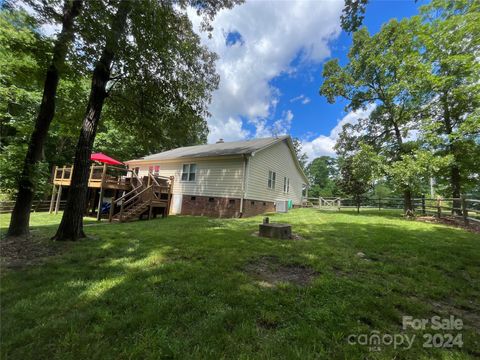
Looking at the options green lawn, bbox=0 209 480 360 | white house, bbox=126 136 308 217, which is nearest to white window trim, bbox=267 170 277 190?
white house, bbox=126 136 308 217

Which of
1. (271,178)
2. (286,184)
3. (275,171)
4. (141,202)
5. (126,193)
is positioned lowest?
(141,202)

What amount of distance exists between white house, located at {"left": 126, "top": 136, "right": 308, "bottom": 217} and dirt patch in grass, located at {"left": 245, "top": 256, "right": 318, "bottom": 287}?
27.0 feet

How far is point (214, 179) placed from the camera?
1427 centimetres

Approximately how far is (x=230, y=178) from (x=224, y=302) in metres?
10.7

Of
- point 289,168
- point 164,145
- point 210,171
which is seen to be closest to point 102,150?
point 210,171

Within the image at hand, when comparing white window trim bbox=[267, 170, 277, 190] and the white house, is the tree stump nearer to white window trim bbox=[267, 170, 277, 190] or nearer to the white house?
the white house

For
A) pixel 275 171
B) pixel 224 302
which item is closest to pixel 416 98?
pixel 275 171

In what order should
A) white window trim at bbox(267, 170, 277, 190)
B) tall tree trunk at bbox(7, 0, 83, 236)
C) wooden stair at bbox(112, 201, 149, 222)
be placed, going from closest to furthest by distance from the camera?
1. tall tree trunk at bbox(7, 0, 83, 236)
2. wooden stair at bbox(112, 201, 149, 222)
3. white window trim at bbox(267, 170, 277, 190)

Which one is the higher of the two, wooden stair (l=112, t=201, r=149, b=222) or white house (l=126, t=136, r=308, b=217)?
white house (l=126, t=136, r=308, b=217)

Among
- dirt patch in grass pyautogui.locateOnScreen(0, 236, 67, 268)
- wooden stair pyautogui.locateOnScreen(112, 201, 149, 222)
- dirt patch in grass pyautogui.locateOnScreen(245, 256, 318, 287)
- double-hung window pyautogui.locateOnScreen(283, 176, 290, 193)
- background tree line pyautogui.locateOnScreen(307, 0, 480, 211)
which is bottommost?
dirt patch in grass pyautogui.locateOnScreen(0, 236, 67, 268)

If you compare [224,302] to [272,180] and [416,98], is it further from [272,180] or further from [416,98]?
[416,98]

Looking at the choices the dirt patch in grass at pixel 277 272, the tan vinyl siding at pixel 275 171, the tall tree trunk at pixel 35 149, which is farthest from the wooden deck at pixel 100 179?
the dirt patch in grass at pixel 277 272

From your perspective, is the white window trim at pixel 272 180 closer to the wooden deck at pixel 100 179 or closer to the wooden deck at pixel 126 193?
the wooden deck at pixel 126 193

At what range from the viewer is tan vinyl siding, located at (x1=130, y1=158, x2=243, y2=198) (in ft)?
43.9
